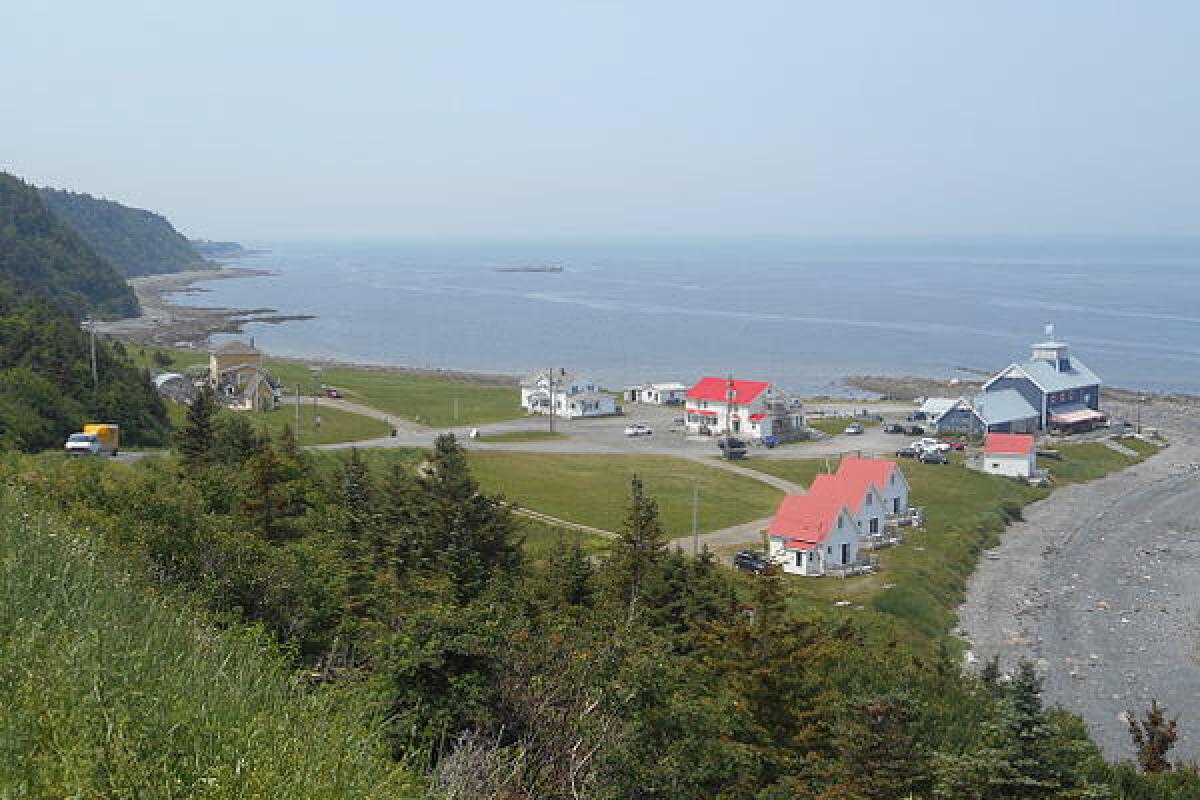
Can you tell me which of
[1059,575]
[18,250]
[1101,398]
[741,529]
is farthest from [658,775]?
[18,250]

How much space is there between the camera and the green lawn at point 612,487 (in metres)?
39.4

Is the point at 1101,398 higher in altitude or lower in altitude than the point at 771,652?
lower

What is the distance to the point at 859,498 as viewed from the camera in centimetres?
3809

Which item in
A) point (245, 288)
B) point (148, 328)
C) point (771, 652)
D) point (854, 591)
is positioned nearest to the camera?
point (771, 652)

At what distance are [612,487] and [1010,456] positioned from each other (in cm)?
2048

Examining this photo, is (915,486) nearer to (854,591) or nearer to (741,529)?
(741,529)

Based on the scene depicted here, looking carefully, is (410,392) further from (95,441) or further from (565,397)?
(95,441)

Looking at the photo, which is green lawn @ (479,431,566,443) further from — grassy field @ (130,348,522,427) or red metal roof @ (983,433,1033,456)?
red metal roof @ (983,433,1033,456)

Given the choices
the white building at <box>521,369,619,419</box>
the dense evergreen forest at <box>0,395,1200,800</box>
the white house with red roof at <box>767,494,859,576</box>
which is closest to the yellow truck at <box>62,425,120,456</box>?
the dense evergreen forest at <box>0,395,1200,800</box>

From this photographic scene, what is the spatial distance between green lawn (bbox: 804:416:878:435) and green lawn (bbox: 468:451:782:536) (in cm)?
1412

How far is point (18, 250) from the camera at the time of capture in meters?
106

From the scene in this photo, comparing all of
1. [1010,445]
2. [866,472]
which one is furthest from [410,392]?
[866,472]

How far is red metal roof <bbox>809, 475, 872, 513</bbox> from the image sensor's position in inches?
1443

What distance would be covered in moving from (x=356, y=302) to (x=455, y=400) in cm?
9160
